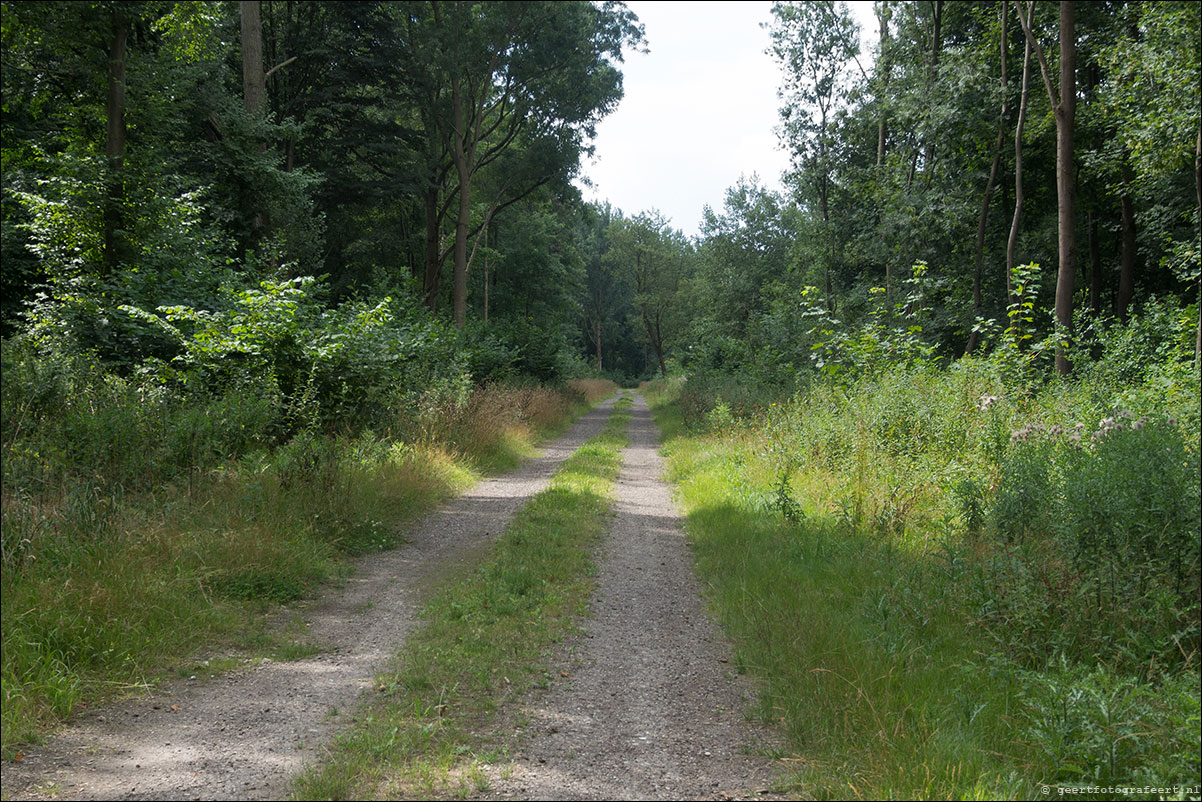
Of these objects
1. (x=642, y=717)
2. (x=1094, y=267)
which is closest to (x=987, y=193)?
(x=1094, y=267)

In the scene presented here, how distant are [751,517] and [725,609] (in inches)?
114

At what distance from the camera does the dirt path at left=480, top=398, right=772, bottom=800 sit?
326cm

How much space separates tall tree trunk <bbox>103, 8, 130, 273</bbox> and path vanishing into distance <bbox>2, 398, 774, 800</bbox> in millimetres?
8023

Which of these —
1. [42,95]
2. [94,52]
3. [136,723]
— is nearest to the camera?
[136,723]

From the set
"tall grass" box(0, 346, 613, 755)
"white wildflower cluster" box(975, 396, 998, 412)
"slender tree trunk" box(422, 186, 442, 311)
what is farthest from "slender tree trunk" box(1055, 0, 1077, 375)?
"slender tree trunk" box(422, 186, 442, 311)

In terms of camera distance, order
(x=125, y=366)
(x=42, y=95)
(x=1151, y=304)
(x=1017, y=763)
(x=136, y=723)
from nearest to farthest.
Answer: (x=1017, y=763) < (x=136, y=723) < (x=125, y=366) < (x=42, y=95) < (x=1151, y=304)

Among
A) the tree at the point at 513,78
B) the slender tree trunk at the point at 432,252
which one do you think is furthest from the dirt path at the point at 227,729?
the slender tree trunk at the point at 432,252

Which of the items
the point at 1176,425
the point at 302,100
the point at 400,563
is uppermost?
the point at 302,100

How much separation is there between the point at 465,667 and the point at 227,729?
139 centimetres

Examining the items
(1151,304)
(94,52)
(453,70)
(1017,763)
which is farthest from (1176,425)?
(453,70)

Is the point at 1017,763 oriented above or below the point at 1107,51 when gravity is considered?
below

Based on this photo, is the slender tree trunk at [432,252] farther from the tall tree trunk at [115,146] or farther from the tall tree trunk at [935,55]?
the tall tree trunk at [935,55]

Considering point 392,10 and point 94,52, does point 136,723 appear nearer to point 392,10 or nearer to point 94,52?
point 94,52

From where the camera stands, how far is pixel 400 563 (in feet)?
23.9
